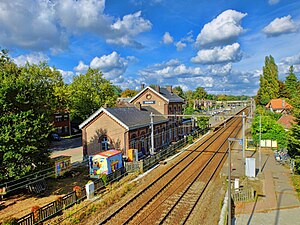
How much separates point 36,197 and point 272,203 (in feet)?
55.3

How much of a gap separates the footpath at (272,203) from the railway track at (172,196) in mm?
2957

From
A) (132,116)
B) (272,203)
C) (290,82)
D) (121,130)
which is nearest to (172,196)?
(272,203)

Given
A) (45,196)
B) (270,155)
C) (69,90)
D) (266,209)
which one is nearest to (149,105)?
(69,90)

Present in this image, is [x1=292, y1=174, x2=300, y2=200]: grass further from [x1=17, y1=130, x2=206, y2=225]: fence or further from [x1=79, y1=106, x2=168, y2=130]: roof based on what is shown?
[x1=79, y1=106, x2=168, y2=130]: roof

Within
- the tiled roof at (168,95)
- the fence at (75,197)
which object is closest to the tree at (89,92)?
the tiled roof at (168,95)

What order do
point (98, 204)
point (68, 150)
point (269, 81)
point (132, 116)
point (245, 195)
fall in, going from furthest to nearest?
point (269, 81), point (68, 150), point (132, 116), point (245, 195), point (98, 204)

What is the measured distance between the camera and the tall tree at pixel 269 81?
77.5 metres

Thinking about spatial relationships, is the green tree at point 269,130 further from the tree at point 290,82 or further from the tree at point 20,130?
the tree at point 290,82

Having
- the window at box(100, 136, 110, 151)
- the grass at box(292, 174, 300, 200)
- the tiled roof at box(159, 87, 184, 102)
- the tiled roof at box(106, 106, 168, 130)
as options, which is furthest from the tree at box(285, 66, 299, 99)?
the window at box(100, 136, 110, 151)

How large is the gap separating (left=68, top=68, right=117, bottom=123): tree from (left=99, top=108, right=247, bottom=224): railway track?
2037 cm

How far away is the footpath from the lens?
14.4 m

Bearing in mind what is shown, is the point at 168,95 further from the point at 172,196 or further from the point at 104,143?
the point at 172,196

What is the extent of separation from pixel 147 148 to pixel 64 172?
1223cm

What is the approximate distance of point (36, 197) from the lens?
18.8 meters
